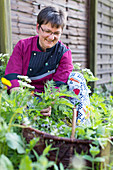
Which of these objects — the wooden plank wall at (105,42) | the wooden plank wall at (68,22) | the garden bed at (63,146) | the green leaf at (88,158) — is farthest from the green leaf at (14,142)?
the wooden plank wall at (105,42)

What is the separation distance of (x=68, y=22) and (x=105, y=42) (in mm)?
1401

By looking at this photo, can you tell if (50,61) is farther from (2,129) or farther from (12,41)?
(2,129)

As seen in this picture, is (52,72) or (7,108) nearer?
(7,108)

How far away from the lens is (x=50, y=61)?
2.03 m

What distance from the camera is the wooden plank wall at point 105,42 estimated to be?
166 inches

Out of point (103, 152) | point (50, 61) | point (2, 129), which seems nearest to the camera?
point (2, 129)

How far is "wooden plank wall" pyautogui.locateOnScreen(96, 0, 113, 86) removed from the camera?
4.21 metres

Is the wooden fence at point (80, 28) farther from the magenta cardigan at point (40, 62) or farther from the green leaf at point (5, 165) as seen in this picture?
the green leaf at point (5, 165)

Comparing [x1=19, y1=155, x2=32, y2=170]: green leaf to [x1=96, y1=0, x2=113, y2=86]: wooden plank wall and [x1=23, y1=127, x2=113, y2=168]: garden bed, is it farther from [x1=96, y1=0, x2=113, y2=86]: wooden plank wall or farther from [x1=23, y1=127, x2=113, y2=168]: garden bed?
[x1=96, y1=0, x2=113, y2=86]: wooden plank wall

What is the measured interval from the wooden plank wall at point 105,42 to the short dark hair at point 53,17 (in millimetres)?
2445

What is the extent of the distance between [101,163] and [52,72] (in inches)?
45.1

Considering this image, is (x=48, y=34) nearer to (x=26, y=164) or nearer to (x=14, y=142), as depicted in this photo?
(x=14, y=142)

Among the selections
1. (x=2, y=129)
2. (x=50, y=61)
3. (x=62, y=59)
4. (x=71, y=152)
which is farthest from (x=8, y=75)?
(x=71, y=152)

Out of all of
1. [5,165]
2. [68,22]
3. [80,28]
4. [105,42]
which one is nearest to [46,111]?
[5,165]
